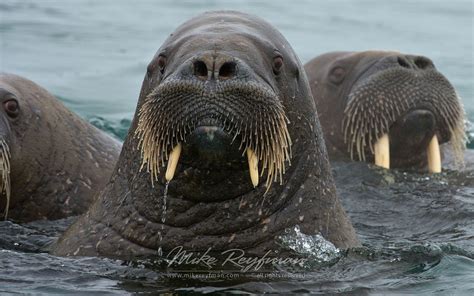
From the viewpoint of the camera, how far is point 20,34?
2184 centimetres

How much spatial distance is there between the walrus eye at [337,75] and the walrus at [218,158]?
12.8 feet

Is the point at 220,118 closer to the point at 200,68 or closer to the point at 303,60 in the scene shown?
the point at 200,68

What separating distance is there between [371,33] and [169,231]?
16.1m

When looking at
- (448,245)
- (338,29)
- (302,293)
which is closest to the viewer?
(302,293)

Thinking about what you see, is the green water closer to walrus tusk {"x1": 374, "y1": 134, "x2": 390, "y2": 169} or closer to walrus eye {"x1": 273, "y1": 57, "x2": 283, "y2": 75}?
walrus tusk {"x1": 374, "y1": 134, "x2": 390, "y2": 169}

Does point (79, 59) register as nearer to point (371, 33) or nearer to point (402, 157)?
point (371, 33)

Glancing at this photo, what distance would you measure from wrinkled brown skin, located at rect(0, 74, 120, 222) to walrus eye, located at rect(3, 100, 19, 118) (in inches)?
1.5

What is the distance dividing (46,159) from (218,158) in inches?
125

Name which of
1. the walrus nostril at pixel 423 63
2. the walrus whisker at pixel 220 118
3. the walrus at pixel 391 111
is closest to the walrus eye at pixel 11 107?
the walrus whisker at pixel 220 118

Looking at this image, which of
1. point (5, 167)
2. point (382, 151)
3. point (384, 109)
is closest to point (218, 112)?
point (5, 167)

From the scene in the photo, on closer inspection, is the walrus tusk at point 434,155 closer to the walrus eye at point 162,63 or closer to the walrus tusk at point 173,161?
the walrus eye at point 162,63

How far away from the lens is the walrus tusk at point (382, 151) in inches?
441

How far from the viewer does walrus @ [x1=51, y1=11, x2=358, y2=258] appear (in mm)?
6855

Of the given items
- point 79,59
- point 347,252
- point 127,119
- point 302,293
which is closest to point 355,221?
point 347,252
